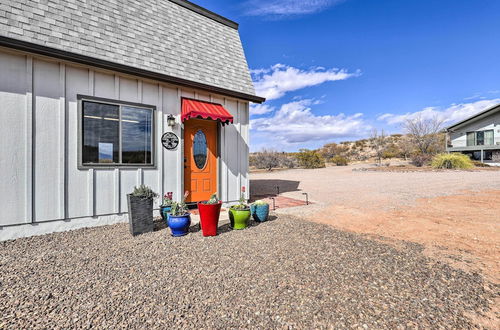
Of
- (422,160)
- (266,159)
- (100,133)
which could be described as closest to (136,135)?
(100,133)

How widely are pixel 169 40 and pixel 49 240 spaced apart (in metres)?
5.30

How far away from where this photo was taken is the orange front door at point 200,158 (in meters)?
6.14

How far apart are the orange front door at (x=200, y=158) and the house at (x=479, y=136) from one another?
28.7 m

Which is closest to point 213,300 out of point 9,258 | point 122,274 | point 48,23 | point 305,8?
point 122,274

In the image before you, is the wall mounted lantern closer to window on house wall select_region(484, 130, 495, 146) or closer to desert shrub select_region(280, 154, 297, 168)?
desert shrub select_region(280, 154, 297, 168)

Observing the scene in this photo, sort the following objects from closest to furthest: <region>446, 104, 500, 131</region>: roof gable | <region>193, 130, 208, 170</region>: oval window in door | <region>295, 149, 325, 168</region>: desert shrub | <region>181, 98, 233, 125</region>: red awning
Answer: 1. <region>181, 98, 233, 125</region>: red awning
2. <region>193, 130, 208, 170</region>: oval window in door
3. <region>446, 104, 500, 131</region>: roof gable
4. <region>295, 149, 325, 168</region>: desert shrub

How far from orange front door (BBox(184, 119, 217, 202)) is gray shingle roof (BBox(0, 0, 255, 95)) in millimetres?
1246

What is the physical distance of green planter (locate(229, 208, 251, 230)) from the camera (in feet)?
14.9

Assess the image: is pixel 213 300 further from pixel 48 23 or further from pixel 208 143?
pixel 48 23

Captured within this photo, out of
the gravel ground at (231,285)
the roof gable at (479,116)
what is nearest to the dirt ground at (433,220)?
the gravel ground at (231,285)

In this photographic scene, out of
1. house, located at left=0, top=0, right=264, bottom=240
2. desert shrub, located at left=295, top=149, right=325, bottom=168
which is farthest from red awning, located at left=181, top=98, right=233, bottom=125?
desert shrub, located at left=295, top=149, right=325, bottom=168

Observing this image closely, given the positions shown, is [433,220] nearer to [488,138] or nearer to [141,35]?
[141,35]

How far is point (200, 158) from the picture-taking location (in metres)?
6.37

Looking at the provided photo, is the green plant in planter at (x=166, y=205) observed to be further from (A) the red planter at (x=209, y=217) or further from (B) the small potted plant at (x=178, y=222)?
(A) the red planter at (x=209, y=217)
